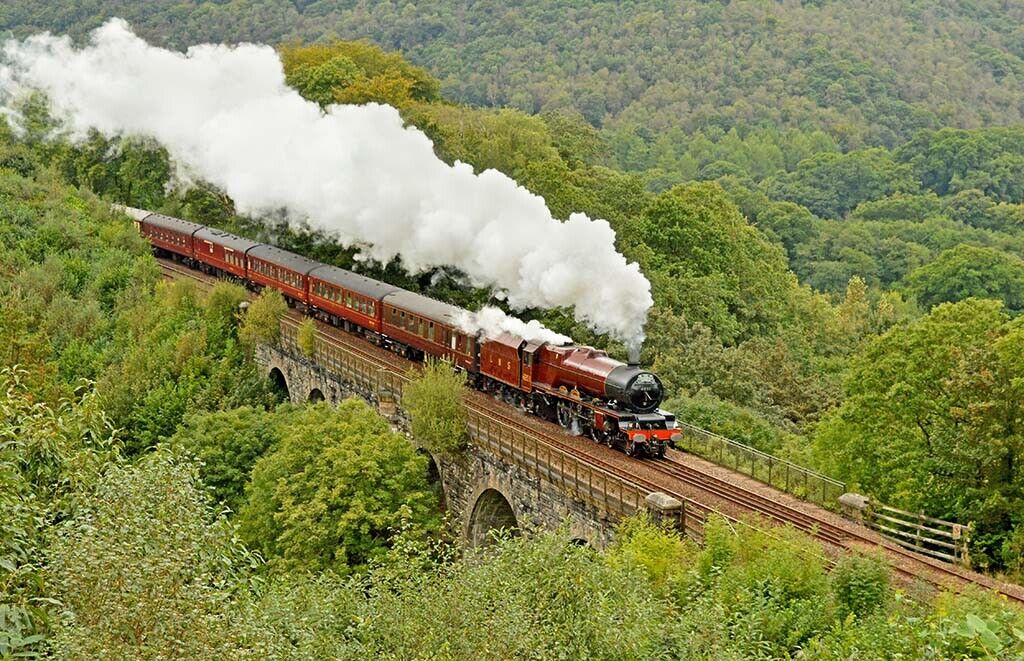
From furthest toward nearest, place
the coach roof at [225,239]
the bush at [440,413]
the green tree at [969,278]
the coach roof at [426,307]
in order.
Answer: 1. the green tree at [969,278]
2. the coach roof at [225,239]
3. the coach roof at [426,307]
4. the bush at [440,413]

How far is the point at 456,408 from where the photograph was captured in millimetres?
32406

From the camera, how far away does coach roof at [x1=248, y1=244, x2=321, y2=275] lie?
49312mm

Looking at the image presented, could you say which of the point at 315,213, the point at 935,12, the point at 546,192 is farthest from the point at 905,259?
the point at 935,12

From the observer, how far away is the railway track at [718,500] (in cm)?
2159

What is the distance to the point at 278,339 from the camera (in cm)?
4662

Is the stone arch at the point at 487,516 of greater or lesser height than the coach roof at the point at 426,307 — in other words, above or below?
below

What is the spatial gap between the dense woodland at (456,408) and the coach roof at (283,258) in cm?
178

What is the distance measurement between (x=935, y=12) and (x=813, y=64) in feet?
132

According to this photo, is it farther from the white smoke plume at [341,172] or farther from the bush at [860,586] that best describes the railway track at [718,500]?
the white smoke plume at [341,172]

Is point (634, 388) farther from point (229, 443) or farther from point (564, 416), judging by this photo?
point (229, 443)

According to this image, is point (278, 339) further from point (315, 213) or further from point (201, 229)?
point (201, 229)

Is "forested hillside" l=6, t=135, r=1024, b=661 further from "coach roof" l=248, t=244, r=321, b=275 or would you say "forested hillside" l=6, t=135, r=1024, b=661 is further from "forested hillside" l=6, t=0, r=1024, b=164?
"forested hillside" l=6, t=0, r=1024, b=164

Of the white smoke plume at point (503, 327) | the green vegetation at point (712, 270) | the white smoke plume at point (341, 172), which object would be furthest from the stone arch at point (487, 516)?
the green vegetation at point (712, 270)

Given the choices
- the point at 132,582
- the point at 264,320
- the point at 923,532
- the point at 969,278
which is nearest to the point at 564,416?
the point at 923,532
